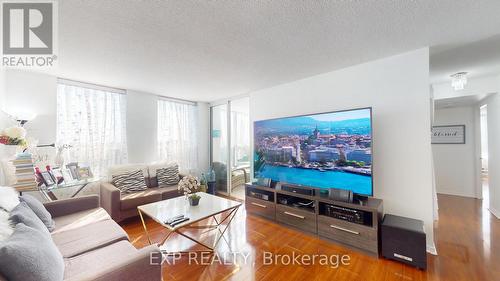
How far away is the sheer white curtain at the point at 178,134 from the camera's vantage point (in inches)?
171

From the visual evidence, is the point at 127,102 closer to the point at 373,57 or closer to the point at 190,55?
the point at 190,55

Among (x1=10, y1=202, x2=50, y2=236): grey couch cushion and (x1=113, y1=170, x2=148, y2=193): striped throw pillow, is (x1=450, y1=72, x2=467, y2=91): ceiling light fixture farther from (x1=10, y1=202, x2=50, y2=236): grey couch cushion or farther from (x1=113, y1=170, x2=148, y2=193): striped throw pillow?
(x1=113, y1=170, x2=148, y2=193): striped throw pillow

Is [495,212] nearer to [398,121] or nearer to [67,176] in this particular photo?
[398,121]

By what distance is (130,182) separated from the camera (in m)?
3.25

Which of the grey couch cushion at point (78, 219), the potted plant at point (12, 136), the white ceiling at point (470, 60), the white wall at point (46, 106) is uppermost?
the white ceiling at point (470, 60)

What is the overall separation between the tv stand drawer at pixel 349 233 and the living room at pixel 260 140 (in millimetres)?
14

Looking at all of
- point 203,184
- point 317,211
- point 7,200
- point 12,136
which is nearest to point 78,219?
point 7,200

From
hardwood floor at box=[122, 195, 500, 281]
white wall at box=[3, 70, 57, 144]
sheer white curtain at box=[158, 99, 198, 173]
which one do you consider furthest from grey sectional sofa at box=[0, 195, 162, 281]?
sheer white curtain at box=[158, 99, 198, 173]

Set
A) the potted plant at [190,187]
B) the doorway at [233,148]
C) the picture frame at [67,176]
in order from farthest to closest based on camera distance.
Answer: the doorway at [233,148], the picture frame at [67,176], the potted plant at [190,187]

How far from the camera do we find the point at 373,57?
2.41 meters

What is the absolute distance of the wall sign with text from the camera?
4309 mm

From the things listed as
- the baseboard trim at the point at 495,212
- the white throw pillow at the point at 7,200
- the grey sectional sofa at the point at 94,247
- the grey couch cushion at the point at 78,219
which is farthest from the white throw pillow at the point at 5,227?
the baseboard trim at the point at 495,212

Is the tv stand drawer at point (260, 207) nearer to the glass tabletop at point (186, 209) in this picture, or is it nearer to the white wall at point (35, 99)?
the glass tabletop at point (186, 209)

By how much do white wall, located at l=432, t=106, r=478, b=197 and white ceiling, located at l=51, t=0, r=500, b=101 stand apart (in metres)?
3.39
